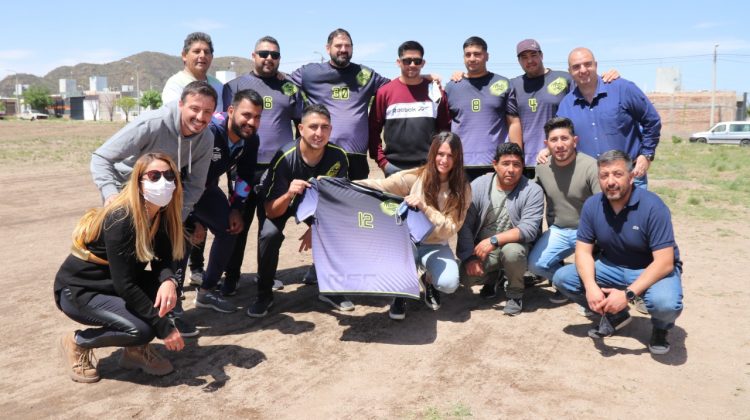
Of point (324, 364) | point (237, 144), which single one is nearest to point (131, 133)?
point (237, 144)

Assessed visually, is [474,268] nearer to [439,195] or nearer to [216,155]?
[439,195]

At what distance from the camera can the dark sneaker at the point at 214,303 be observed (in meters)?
5.82

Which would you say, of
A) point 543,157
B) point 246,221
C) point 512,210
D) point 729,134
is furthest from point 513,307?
point 729,134

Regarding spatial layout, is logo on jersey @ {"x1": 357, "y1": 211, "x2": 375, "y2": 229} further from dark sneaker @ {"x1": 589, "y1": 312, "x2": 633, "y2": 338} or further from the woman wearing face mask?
dark sneaker @ {"x1": 589, "y1": 312, "x2": 633, "y2": 338}

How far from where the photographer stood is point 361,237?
219 inches

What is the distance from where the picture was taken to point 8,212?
10805 mm

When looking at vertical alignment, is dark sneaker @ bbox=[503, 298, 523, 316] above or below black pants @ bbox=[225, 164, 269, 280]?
below

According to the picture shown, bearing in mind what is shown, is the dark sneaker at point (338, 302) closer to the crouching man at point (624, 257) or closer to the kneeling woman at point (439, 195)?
the kneeling woman at point (439, 195)

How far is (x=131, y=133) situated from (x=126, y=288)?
133 centimetres

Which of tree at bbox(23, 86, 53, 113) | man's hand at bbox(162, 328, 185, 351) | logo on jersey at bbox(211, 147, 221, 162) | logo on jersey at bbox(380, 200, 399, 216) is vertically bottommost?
man's hand at bbox(162, 328, 185, 351)

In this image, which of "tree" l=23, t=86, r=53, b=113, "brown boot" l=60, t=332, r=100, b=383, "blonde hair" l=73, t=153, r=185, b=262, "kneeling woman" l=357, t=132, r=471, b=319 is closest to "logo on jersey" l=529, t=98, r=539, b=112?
"kneeling woman" l=357, t=132, r=471, b=319

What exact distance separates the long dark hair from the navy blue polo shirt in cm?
110

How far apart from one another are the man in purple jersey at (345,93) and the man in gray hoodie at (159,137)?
1.72 metres

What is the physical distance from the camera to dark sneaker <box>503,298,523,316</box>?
575 centimetres
